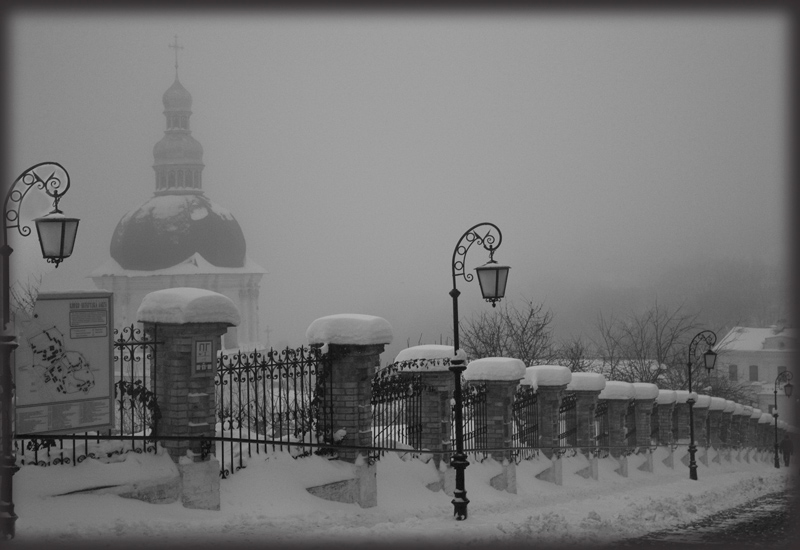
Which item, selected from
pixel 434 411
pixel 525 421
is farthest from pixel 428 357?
pixel 525 421

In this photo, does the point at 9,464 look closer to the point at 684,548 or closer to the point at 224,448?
the point at 224,448

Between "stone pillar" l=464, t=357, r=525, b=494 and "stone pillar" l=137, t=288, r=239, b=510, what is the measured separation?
19.9 feet

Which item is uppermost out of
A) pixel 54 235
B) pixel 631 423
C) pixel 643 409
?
pixel 54 235

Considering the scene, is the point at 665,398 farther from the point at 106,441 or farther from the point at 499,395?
the point at 106,441

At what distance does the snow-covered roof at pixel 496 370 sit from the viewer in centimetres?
1479

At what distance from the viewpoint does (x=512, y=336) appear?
37.6 metres

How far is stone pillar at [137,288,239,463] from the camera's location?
9898mm

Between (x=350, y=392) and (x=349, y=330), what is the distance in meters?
0.88

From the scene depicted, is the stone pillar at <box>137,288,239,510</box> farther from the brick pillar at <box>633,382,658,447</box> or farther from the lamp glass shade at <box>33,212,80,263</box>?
the brick pillar at <box>633,382,658,447</box>

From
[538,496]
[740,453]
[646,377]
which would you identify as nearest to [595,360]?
[646,377]

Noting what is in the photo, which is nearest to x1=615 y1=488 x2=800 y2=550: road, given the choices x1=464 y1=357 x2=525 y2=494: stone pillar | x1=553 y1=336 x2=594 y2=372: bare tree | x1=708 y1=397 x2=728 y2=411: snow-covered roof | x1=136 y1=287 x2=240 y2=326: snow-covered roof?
x1=464 y1=357 x2=525 y2=494: stone pillar

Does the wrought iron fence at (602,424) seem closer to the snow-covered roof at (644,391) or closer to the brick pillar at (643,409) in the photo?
the snow-covered roof at (644,391)

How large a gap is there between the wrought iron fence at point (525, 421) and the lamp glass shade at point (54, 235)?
29.9 ft

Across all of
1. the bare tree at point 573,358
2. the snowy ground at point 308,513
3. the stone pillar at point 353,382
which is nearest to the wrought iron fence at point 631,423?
Answer: the snowy ground at point 308,513
